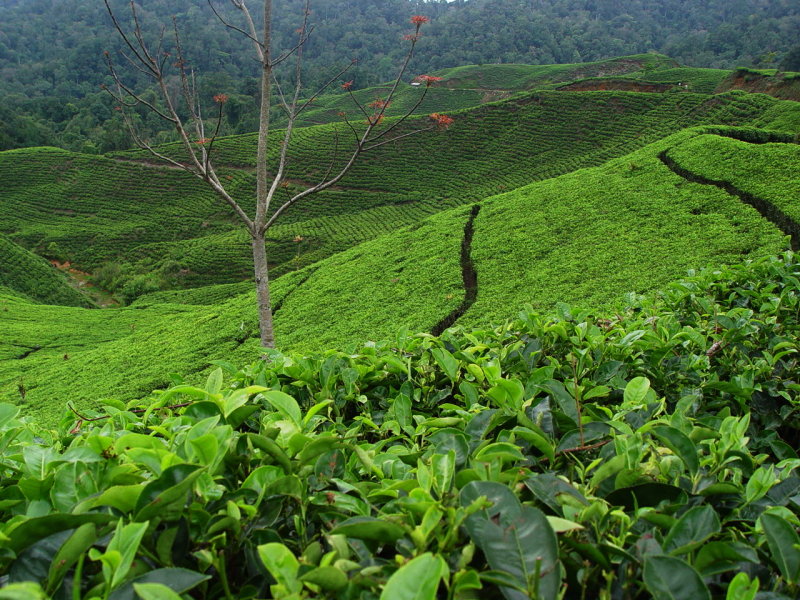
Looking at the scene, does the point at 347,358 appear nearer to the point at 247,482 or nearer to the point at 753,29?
the point at 247,482

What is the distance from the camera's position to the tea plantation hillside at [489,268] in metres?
11.0

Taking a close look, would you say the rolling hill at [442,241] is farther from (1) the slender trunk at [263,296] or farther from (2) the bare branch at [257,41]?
(1) the slender trunk at [263,296]

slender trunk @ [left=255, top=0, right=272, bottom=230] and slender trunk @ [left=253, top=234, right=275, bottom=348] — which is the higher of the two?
slender trunk @ [left=255, top=0, right=272, bottom=230]

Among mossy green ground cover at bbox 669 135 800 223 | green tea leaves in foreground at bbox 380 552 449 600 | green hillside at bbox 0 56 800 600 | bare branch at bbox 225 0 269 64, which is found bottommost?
mossy green ground cover at bbox 669 135 800 223

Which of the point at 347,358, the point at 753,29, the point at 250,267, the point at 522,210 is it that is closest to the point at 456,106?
the point at 250,267

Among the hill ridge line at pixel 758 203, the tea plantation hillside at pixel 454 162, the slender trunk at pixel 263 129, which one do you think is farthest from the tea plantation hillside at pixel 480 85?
the slender trunk at pixel 263 129

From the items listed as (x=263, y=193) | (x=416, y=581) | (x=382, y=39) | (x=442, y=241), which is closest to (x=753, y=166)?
(x=442, y=241)

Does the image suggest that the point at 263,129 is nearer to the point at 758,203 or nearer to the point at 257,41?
the point at 257,41

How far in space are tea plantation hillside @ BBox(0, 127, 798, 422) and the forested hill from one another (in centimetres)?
5809

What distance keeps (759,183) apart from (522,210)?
6.06 m

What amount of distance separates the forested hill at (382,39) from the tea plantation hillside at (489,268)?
2287 inches

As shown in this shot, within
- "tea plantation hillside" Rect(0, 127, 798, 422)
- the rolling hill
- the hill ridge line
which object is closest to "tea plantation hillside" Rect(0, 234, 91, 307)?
the rolling hill

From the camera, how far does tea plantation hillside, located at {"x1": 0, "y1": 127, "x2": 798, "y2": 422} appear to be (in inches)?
433

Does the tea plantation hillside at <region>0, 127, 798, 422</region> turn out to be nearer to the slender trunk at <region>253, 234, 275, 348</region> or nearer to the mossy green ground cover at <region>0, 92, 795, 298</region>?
the slender trunk at <region>253, 234, 275, 348</region>
